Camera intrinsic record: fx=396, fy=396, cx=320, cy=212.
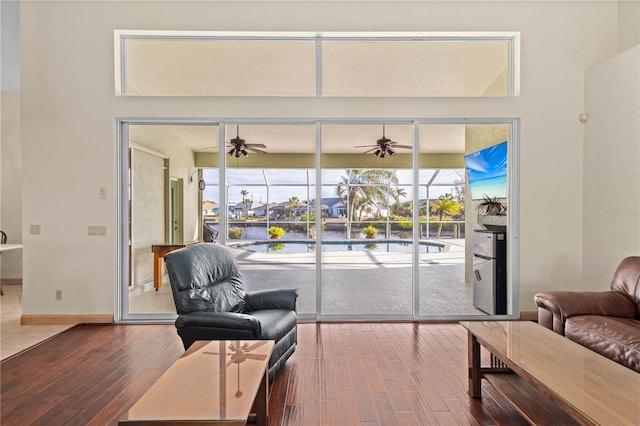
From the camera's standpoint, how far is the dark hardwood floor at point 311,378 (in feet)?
8.01

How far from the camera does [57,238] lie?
4406 mm

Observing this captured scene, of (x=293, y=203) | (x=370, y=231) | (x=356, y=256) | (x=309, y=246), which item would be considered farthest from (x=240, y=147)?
(x=356, y=256)

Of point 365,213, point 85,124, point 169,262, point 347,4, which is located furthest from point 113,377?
point 347,4

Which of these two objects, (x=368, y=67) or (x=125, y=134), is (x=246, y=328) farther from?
(x=368, y=67)

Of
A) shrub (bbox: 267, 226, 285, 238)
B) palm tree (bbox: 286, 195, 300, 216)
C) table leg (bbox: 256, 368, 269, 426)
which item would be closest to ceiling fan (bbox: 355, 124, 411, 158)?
palm tree (bbox: 286, 195, 300, 216)

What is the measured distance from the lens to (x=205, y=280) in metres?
3.12

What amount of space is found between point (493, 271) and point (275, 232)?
103 inches

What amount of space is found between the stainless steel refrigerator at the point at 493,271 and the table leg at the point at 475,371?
2.20 m

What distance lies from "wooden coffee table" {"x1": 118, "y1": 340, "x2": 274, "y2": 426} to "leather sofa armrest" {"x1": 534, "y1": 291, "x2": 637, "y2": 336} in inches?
92.9

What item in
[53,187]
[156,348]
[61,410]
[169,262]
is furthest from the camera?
[53,187]

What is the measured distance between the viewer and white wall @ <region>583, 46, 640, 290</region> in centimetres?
386

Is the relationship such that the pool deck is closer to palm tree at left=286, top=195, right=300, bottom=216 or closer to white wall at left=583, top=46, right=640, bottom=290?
palm tree at left=286, top=195, right=300, bottom=216

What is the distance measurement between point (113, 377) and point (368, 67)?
397 centimetres

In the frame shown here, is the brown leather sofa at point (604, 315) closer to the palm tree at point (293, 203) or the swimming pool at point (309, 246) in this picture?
the swimming pool at point (309, 246)
